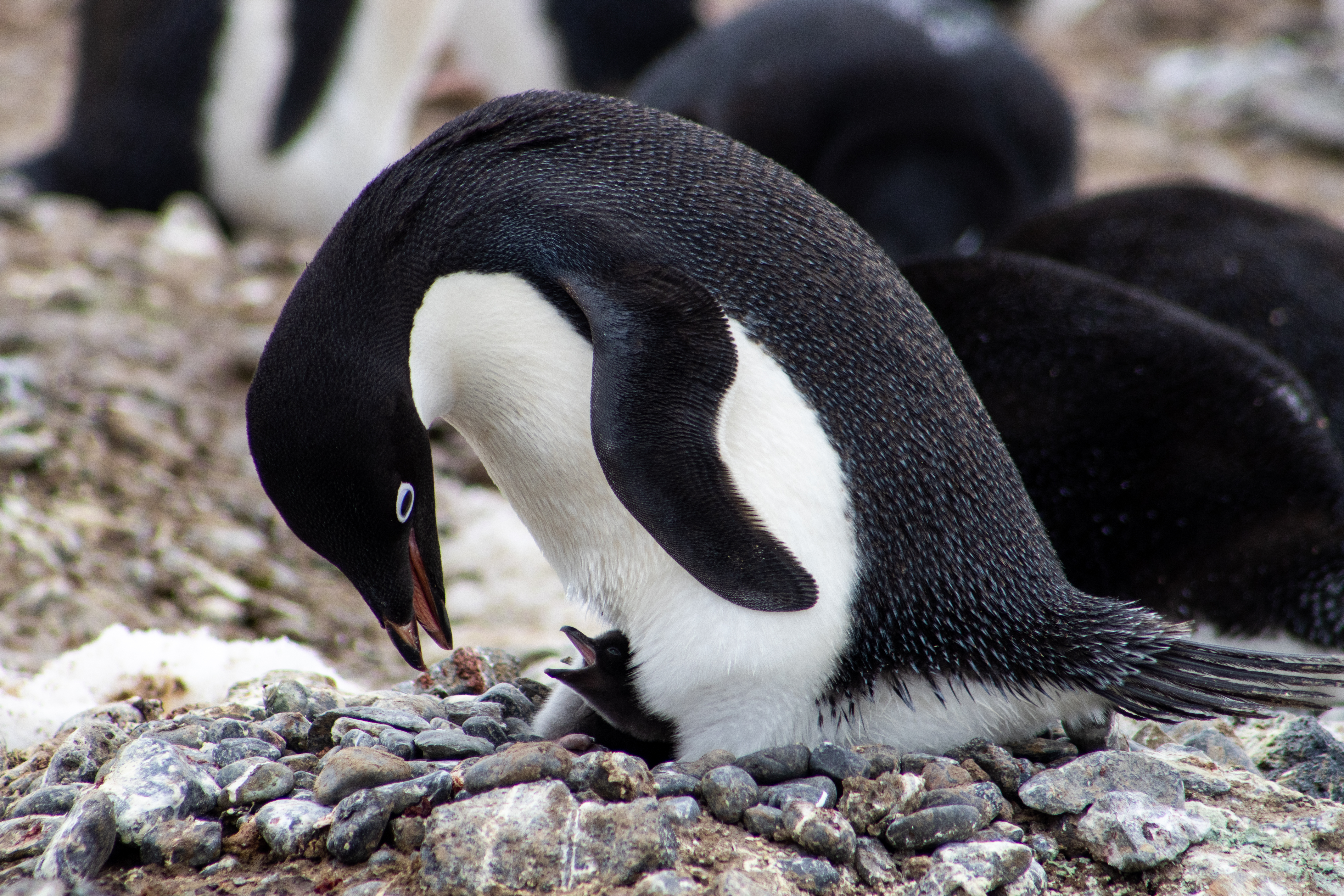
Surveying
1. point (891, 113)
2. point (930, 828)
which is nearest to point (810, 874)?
point (930, 828)

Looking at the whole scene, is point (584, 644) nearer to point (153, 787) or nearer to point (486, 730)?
point (486, 730)

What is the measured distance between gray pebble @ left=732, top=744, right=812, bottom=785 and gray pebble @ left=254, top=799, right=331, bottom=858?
20.3 inches

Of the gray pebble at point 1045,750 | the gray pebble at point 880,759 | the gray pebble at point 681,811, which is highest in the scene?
the gray pebble at point 1045,750

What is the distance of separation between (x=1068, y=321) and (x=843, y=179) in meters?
1.75

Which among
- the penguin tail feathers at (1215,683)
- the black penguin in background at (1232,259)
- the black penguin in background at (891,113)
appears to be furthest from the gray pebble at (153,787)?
the black penguin in background at (891,113)

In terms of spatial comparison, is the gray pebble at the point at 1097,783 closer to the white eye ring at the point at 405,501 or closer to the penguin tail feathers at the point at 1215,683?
the penguin tail feathers at the point at 1215,683

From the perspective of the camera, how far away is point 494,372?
194 centimetres

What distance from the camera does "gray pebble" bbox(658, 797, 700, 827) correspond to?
5.33ft

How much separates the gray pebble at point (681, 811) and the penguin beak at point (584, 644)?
1.21 ft

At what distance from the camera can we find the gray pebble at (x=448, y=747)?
70.2 inches

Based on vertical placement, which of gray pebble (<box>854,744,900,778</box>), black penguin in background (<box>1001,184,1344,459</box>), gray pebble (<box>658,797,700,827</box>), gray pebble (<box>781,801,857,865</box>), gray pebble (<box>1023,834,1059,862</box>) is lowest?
gray pebble (<box>658,797,700,827</box>)

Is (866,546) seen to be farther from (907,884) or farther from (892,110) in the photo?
(892,110)

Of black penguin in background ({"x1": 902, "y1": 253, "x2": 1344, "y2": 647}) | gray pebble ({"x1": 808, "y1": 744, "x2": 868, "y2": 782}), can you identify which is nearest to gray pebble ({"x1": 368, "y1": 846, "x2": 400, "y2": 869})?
gray pebble ({"x1": 808, "y1": 744, "x2": 868, "y2": 782})

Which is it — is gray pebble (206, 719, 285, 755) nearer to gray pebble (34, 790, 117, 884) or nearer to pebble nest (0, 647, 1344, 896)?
pebble nest (0, 647, 1344, 896)
